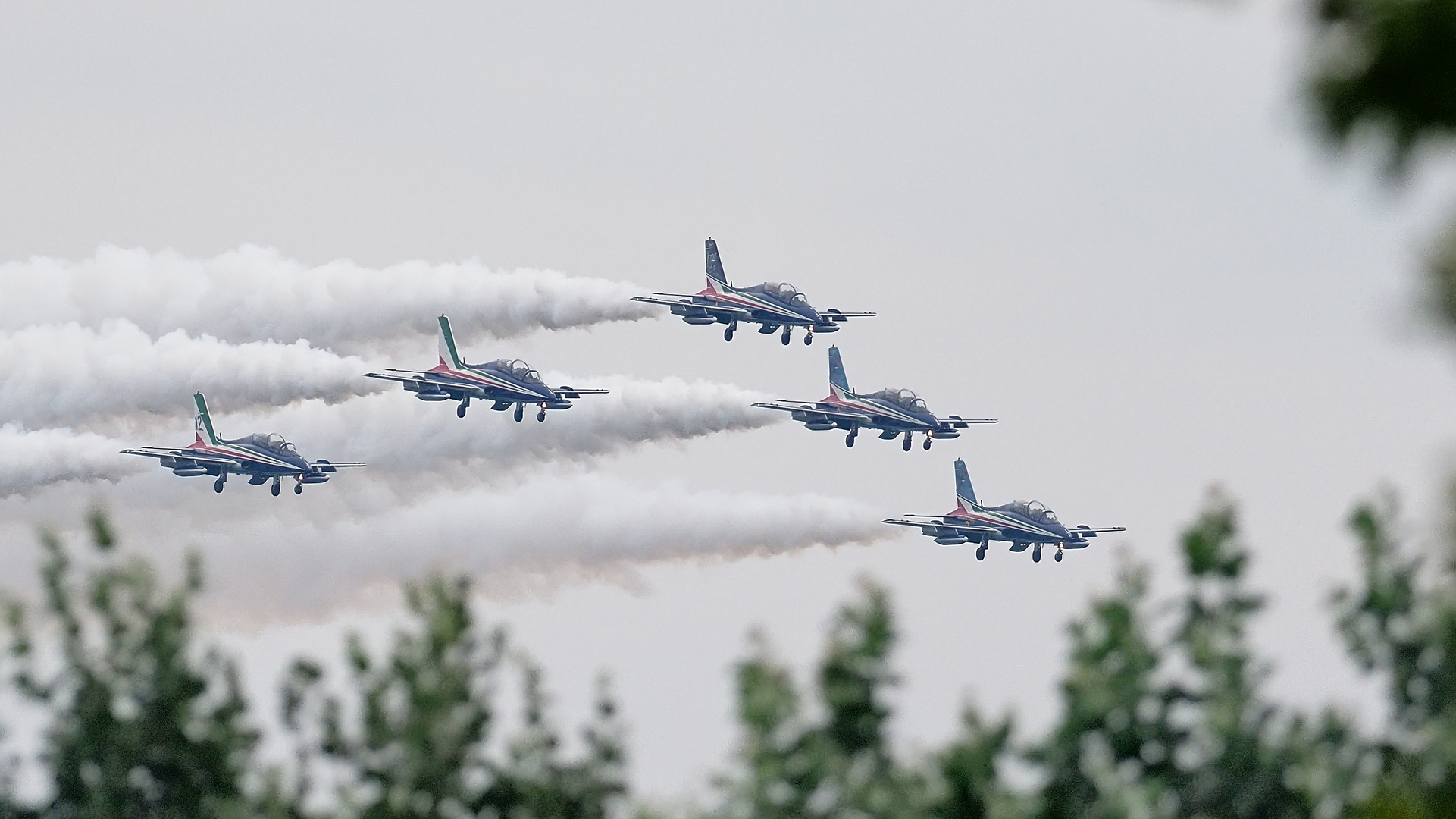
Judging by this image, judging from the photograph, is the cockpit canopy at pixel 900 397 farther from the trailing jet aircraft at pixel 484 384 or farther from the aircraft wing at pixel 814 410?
the trailing jet aircraft at pixel 484 384

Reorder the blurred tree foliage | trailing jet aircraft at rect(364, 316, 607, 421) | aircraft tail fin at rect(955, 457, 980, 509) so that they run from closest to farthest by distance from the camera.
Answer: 1. the blurred tree foliage
2. trailing jet aircraft at rect(364, 316, 607, 421)
3. aircraft tail fin at rect(955, 457, 980, 509)

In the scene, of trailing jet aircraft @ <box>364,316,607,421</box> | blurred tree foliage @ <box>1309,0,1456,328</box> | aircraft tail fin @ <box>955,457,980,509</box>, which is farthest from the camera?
aircraft tail fin @ <box>955,457,980,509</box>

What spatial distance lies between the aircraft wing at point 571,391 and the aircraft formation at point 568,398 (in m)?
0.07

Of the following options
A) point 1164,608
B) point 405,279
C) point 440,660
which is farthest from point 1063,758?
point 405,279

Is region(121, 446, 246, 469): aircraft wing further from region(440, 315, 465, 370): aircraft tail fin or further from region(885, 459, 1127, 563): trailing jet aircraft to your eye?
region(885, 459, 1127, 563): trailing jet aircraft

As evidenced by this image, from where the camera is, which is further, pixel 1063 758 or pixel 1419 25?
pixel 1063 758

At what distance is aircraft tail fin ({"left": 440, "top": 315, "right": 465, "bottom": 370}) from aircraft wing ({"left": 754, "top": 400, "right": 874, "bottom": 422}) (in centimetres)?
1667

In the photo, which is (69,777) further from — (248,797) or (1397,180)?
(1397,180)

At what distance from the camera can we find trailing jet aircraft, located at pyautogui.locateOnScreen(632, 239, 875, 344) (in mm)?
116688

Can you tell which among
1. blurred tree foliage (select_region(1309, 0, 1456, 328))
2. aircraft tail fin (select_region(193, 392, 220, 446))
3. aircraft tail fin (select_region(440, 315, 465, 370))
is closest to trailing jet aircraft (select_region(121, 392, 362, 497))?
aircraft tail fin (select_region(193, 392, 220, 446))

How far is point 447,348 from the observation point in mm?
118125

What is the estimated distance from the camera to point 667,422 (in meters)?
125

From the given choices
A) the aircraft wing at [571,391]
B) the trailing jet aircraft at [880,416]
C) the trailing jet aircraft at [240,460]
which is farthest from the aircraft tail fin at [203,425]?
the trailing jet aircraft at [880,416]

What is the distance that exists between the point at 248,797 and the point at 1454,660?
2513 centimetres
